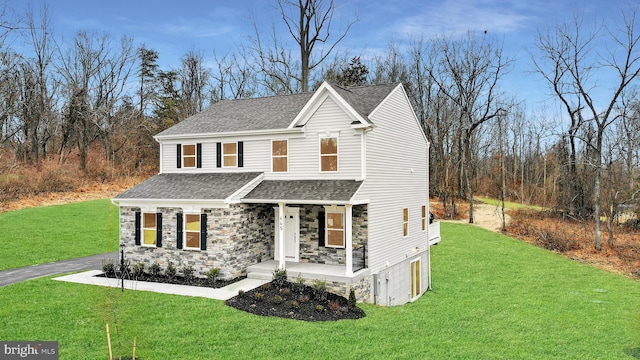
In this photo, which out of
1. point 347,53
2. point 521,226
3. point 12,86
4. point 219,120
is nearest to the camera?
point 219,120

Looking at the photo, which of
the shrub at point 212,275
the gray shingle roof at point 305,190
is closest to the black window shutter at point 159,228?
the shrub at point 212,275

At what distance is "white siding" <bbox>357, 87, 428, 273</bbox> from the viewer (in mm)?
17016

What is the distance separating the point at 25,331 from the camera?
1122 centimetres

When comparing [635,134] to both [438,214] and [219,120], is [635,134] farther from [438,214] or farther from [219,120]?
[219,120]

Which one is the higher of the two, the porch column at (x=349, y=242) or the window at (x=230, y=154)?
the window at (x=230, y=154)

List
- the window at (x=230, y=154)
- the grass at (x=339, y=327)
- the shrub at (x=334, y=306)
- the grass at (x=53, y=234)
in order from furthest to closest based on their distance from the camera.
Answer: the grass at (x=53, y=234) < the window at (x=230, y=154) < the shrub at (x=334, y=306) < the grass at (x=339, y=327)

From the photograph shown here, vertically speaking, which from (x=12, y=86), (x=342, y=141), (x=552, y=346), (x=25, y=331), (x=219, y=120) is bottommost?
(x=552, y=346)

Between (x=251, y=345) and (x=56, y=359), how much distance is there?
3905 mm

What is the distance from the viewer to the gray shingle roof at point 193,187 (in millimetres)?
17109

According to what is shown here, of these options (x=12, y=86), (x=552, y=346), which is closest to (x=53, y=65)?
(x=12, y=86)

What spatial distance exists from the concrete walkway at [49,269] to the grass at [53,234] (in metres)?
0.74

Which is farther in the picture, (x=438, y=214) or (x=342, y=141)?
(x=438, y=214)

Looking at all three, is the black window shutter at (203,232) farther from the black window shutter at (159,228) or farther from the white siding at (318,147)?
the white siding at (318,147)

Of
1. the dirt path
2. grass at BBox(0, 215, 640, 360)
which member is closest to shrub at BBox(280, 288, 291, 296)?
grass at BBox(0, 215, 640, 360)
